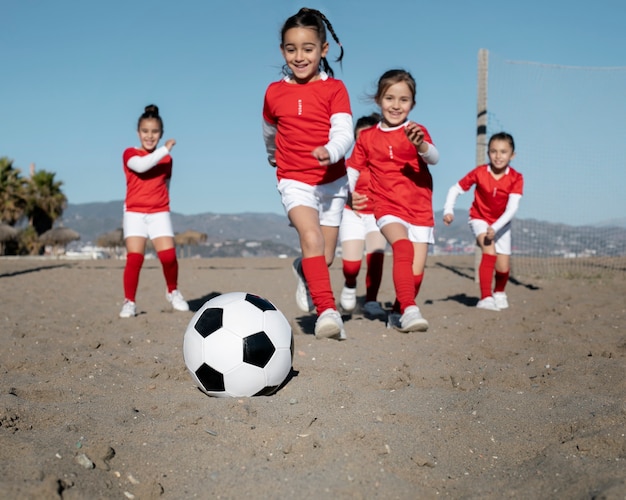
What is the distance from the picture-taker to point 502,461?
7.30 ft

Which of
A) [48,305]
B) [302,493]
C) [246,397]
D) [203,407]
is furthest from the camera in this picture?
[48,305]

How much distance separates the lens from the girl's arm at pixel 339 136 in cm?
394

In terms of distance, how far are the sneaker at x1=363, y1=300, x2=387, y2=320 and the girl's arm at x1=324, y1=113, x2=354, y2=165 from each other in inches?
86.2

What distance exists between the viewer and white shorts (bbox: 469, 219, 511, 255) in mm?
6688

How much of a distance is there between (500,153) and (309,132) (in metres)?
2.99

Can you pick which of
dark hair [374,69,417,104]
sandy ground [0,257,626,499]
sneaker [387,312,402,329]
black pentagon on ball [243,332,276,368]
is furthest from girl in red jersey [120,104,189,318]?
black pentagon on ball [243,332,276,368]

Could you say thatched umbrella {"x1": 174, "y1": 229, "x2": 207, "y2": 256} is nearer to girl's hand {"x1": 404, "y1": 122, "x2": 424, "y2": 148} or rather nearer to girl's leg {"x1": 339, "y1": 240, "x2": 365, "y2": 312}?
girl's leg {"x1": 339, "y1": 240, "x2": 365, "y2": 312}

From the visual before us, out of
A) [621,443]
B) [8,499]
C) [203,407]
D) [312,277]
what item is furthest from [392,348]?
[8,499]

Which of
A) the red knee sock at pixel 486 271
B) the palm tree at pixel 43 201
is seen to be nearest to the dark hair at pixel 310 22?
the red knee sock at pixel 486 271

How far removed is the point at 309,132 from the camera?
14.0 ft

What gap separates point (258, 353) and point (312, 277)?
1143 mm

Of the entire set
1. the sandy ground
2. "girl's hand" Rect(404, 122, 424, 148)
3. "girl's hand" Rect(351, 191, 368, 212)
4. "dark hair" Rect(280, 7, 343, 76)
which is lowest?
the sandy ground

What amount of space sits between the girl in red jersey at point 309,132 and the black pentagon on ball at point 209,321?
2.96 feet

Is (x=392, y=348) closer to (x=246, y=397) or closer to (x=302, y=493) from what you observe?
(x=246, y=397)
